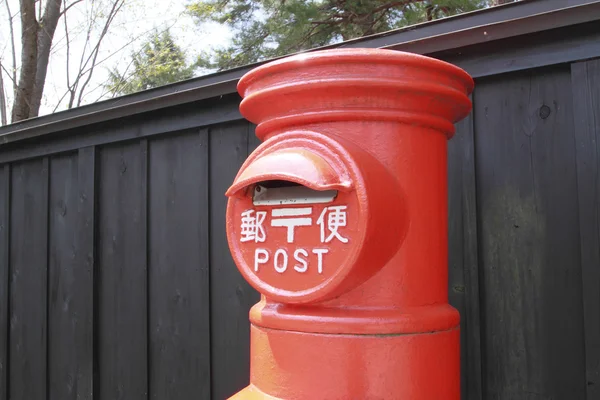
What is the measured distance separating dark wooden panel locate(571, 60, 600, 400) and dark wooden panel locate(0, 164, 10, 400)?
13.0 feet

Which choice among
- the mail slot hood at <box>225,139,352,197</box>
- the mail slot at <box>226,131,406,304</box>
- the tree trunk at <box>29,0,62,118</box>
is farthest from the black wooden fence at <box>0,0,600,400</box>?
the tree trunk at <box>29,0,62,118</box>

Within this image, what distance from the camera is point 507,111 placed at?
6.80 feet

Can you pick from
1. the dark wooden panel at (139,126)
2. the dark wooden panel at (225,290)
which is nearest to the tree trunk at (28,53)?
the dark wooden panel at (139,126)

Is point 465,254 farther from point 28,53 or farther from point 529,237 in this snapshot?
point 28,53

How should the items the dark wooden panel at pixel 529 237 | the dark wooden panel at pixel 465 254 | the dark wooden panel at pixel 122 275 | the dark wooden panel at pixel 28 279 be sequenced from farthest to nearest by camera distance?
the dark wooden panel at pixel 28 279 → the dark wooden panel at pixel 122 275 → the dark wooden panel at pixel 465 254 → the dark wooden panel at pixel 529 237

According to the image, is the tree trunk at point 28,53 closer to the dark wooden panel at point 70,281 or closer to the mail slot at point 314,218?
the dark wooden panel at point 70,281

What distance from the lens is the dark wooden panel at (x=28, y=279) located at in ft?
12.8

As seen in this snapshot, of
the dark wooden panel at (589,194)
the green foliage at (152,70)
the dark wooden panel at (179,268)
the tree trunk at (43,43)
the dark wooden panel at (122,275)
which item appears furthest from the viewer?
the green foliage at (152,70)

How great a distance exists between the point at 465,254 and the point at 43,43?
32.9 feet

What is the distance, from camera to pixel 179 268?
311 cm

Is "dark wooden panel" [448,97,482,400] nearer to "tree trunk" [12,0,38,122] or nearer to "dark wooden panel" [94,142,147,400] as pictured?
"dark wooden panel" [94,142,147,400]

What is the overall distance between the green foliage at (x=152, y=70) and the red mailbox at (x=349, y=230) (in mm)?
13203

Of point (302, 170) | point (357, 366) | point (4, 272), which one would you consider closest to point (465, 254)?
point (357, 366)

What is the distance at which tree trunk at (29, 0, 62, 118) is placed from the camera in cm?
959
